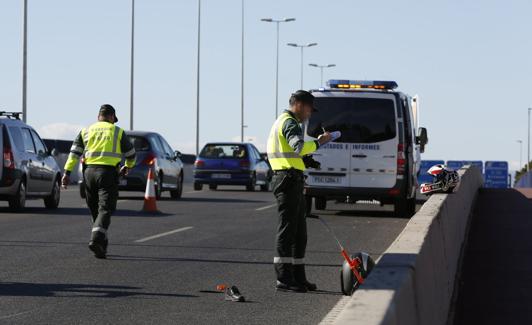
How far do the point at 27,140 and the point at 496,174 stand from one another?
2216 inches

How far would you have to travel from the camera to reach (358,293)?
17.7 feet

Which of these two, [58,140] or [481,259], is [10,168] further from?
[58,140]

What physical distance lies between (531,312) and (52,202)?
1496 cm

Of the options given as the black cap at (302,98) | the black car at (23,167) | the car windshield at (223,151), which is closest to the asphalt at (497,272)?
the black cap at (302,98)

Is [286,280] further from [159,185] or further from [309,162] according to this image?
[159,185]

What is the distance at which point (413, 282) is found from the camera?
21.5ft

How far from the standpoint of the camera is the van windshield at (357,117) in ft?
68.6

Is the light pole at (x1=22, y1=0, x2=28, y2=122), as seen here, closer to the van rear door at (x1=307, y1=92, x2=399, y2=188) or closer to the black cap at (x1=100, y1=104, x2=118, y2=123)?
the van rear door at (x1=307, y1=92, x2=399, y2=188)

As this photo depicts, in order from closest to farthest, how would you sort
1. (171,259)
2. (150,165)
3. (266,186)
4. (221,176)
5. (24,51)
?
(171,259) < (150,165) < (221,176) < (266,186) < (24,51)

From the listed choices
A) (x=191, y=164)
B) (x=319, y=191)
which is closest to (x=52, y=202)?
(x=319, y=191)

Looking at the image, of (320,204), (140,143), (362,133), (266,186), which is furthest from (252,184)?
(362,133)

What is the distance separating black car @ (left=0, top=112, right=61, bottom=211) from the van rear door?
499cm

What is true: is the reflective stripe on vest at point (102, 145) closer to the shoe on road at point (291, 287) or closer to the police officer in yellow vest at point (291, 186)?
the police officer in yellow vest at point (291, 186)

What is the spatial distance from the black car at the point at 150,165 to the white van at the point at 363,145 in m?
6.42
